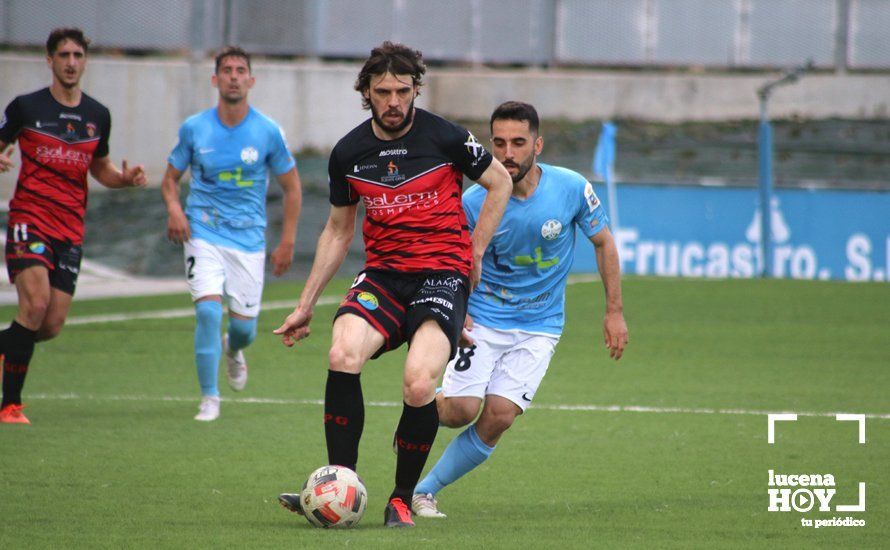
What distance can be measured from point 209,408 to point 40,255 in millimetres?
1476

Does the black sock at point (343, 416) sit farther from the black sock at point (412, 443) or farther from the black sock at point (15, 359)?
the black sock at point (15, 359)

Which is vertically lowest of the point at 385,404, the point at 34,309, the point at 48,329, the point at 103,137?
the point at 385,404

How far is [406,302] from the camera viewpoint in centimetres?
635

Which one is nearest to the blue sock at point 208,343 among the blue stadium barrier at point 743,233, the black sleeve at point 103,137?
the black sleeve at point 103,137

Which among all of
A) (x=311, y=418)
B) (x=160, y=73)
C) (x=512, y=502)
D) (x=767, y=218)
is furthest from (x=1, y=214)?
(x=512, y=502)

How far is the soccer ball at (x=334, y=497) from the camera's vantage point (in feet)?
19.6

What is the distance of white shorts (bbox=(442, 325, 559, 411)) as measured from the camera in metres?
6.96

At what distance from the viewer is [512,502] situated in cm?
690

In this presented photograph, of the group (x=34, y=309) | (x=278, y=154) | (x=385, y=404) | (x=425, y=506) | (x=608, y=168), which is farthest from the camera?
(x=608, y=168)

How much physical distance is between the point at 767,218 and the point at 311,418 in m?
12.1

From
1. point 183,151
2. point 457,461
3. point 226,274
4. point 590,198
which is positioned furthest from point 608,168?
point 457,461

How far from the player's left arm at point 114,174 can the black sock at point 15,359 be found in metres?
1.14

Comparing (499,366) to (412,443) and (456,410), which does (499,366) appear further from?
(412,443)

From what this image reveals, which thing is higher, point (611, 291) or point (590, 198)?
point (590, 198)
